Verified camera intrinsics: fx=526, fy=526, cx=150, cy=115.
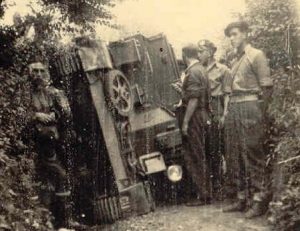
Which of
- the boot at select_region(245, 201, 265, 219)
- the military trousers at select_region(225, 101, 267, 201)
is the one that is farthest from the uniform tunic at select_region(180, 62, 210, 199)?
the boot at select_region(245, 201, 265, 219)

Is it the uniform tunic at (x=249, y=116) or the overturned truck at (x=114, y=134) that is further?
the overturned truck at (x=114, y=134)

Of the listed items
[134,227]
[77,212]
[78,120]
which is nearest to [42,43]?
[78,120]

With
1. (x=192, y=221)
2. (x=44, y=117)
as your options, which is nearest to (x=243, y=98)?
(x=192, y=221)

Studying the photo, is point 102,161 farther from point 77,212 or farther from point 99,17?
point 99,17

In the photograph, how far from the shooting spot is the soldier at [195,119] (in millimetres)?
7707

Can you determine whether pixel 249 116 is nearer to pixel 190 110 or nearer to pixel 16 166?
pixel 190 110

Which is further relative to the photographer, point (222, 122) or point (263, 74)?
point (222, 122)

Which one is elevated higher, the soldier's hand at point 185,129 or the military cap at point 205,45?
the military cap at point 205,45

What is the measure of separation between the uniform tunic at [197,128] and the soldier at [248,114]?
857 millimetres

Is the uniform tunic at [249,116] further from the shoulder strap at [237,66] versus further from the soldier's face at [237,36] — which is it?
the soldier's face at [237,36]

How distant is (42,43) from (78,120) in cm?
134

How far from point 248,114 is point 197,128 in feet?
4.27

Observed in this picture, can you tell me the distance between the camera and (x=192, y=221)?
6.75 metres

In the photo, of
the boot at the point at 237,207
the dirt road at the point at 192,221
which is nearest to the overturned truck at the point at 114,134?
the dirt road at the point at 192,221
